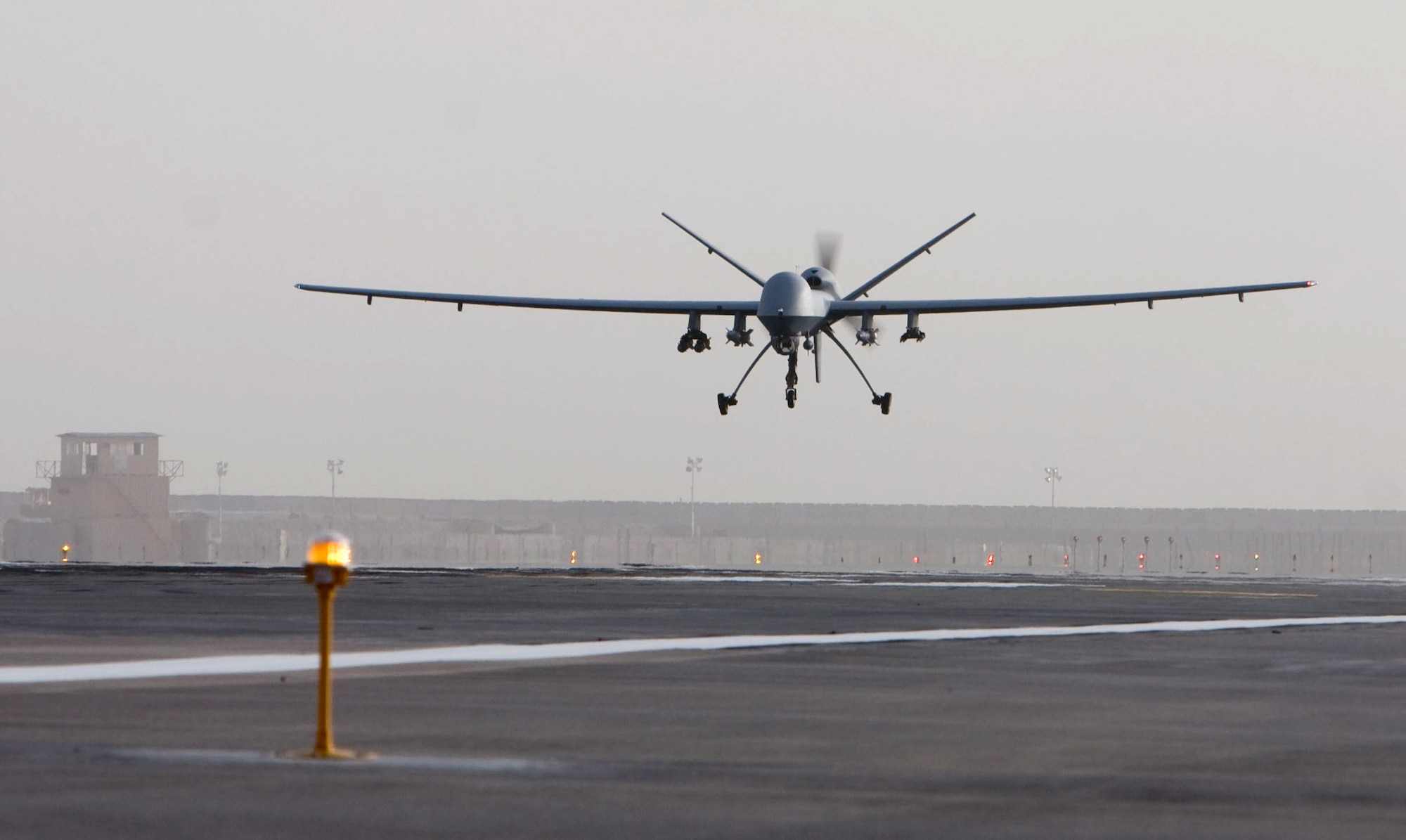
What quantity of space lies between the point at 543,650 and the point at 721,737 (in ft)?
37.4

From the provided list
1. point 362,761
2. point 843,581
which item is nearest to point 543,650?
point 362,761

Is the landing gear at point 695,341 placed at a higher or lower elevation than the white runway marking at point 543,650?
higher

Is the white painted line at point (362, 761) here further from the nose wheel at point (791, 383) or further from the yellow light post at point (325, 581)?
the nose wheel at point (791, 383)

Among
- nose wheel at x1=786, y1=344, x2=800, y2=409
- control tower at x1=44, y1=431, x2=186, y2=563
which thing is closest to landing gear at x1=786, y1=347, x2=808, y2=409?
nose wheel at x1=786, y1=344, x2=800, y2=409

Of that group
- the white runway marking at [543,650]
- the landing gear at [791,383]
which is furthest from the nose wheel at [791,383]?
the white runway marking at [543,650]

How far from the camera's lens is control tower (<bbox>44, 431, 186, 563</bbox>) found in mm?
151500

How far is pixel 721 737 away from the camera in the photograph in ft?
54.2

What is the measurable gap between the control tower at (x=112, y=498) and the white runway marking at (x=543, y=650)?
122522 millimetres

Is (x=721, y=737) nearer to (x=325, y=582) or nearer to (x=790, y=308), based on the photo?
(x=325, y=582)

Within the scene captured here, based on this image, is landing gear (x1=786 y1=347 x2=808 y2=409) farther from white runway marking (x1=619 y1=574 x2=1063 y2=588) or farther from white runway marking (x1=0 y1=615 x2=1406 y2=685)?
white runway marking (x1=0 y1=615 x2=1406 y2=685)

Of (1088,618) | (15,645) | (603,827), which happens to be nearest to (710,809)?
(603,827)

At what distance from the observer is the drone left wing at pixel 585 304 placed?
6806cm

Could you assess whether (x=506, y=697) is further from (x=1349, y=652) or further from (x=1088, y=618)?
(x=1088, y=618)

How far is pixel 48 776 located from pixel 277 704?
5.53m
